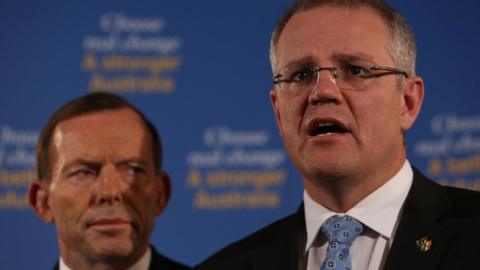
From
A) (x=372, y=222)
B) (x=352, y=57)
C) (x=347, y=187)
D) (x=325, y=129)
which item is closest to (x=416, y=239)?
(x=372, y=222)

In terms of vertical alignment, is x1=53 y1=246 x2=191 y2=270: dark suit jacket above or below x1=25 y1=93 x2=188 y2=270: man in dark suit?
below

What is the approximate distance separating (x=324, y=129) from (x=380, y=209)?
0.26 meters

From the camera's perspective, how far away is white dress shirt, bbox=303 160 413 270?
2.13 meters

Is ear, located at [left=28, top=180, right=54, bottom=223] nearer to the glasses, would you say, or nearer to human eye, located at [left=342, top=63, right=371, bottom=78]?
the glasses

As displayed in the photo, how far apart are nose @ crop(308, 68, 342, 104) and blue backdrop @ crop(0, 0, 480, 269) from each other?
1.58 metres

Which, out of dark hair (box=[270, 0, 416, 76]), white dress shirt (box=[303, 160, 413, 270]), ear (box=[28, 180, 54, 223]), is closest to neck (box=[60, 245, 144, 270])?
ear (box=[28, 180, 54, 223])

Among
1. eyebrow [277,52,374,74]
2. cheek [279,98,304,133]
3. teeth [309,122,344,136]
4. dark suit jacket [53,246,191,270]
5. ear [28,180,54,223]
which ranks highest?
eyebrow [277,52,374,74]

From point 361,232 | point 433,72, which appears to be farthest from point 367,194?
point 433,72

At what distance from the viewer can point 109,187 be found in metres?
2.72

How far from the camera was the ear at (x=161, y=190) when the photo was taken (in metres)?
2.94

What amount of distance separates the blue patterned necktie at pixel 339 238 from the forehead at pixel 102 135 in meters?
0.88

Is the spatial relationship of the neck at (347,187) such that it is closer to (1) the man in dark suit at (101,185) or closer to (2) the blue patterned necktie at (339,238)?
(2) the blue patterned necktie at (339,238)

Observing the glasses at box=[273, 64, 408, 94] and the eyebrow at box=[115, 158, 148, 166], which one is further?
the eyebrow at box=[115, 158, 148, 166]

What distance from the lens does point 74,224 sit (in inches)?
109
